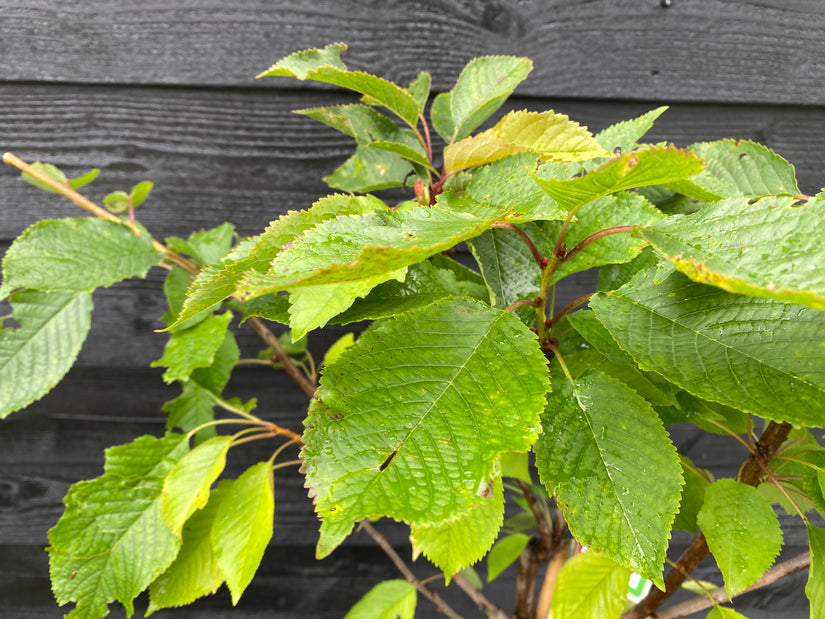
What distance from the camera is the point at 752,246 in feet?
0.73

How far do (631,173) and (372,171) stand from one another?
294mm

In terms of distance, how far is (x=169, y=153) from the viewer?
2.43 ft

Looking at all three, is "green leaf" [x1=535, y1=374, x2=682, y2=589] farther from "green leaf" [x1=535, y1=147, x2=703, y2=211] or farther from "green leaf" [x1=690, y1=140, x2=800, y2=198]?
"green leaf" [x1=690, y1=140, x2=800, y2=198]

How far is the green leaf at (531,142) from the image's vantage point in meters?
0.30

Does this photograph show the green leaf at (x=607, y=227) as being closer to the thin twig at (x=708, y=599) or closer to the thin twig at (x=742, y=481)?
the thin twig at (x=742, y=481)

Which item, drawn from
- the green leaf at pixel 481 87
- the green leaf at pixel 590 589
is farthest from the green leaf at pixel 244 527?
the green leaf at pixel 481 87

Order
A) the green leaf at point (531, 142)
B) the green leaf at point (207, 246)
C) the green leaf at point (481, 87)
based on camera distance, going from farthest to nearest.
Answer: the green leaf at point (207, 246)
the green leaf at point (481, 87)
the green leaf at point (531, 142)

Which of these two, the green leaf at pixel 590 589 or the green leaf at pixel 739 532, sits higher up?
the green leaf at pixel 739 532

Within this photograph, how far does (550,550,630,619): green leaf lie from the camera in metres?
0.39

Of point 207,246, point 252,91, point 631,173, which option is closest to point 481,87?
point 631,173

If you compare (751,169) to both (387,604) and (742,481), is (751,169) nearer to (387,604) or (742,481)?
(742,481)

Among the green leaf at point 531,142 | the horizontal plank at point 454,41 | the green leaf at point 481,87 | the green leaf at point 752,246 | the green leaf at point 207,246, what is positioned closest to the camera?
the green leaf at point 752,246

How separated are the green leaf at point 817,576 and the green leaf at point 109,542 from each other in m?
0.51

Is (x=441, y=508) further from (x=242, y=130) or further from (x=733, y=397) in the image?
(x=242, y=130)
